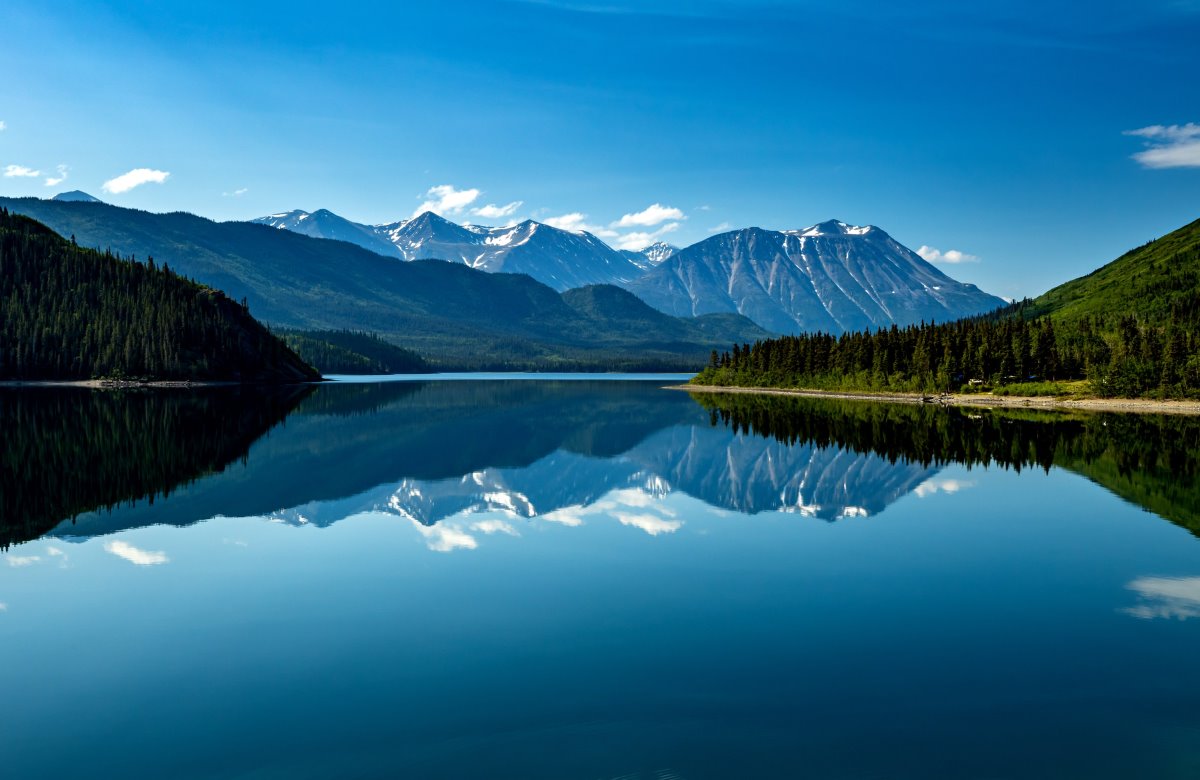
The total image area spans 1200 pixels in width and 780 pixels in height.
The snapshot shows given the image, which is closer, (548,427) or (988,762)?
(988,762)

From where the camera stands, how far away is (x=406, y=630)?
894 inches

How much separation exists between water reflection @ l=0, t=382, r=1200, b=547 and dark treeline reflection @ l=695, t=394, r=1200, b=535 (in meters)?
0.30

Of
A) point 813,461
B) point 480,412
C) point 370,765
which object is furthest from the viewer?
point 480,412

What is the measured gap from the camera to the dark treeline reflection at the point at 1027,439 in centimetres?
5503

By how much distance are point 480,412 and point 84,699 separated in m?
120

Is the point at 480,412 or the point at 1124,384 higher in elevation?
the point at 1124,384

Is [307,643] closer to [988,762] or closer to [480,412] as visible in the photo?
[988,762]

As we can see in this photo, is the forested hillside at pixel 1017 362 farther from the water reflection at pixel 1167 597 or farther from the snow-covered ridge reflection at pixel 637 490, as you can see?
the water reflection at pixel 1167 597

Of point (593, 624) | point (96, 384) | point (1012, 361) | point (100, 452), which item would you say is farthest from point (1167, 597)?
point (96, 384)

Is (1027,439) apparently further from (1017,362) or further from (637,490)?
(1017,362)

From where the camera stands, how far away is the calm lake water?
15695 mm

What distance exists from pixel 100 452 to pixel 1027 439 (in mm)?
84810

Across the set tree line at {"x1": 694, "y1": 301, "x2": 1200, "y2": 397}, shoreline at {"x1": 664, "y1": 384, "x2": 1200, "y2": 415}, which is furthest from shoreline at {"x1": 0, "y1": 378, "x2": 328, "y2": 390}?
tree line at {"x1": 694, "y1": 301, "x2": 1200, "y2": 397}

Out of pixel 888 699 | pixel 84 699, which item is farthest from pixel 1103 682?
pixel 84 699
